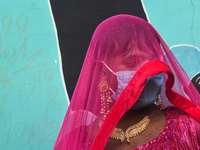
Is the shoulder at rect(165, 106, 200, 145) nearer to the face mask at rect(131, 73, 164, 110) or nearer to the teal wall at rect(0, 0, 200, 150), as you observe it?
the face mask at rect(131, 73, 164, 110)

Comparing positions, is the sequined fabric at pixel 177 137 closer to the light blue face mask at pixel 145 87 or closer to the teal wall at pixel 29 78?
the light blue face mask at pixel 145 87

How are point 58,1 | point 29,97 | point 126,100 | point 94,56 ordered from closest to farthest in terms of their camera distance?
1. point 126,100
2. point 94,56
3. point 29,97
4. point 58,1

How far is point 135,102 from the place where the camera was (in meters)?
0.85

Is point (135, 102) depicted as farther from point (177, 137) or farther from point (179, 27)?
point (179, 27)

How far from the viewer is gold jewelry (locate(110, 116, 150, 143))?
35.1 inches

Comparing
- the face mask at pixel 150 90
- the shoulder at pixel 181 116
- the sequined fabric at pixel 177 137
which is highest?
the face mask at pixel 150 90

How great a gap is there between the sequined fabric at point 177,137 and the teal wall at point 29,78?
3.33 feet

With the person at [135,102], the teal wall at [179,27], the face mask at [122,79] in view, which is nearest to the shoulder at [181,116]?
the person at [135,102]

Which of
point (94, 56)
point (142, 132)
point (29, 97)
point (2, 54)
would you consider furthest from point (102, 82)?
point (2, 54)

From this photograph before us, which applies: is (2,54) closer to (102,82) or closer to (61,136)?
(61,136)

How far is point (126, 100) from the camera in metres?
0.79

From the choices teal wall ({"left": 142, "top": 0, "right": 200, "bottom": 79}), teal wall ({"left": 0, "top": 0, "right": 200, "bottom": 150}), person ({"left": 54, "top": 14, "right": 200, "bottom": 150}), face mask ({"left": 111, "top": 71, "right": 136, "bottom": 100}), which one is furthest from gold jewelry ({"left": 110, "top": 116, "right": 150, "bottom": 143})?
teal wall ({"left": 142, "top": 0, "right": 200, "bottom": 79})

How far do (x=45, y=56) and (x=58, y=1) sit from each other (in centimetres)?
47

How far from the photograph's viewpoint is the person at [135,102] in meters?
0.84
